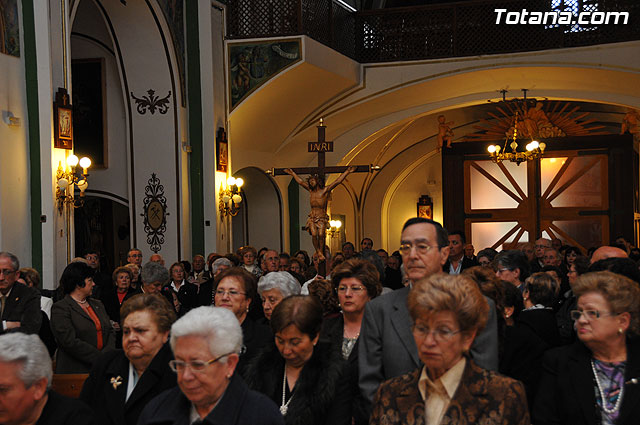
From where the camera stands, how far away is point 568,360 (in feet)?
11.9

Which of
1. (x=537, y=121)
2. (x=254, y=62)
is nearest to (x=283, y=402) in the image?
(x=254, y=62)

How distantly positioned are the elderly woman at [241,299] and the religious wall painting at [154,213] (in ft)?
32.3

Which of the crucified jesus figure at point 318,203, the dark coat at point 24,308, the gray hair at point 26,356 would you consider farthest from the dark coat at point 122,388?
the crucified jesus figure at point 318,203

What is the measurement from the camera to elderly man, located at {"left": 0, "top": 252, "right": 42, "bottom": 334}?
6172 mm

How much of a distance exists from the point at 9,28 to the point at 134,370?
296 inches

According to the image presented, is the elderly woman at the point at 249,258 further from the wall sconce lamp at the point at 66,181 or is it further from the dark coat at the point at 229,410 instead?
the dark coat at the point at 229,410

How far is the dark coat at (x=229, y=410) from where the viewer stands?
291cm

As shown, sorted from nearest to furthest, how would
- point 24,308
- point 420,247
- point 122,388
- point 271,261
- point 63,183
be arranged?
point 420,247 → point 122,388 → point 24,308 → point 271,261 → point 63,183

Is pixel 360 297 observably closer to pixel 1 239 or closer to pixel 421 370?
pixel 421 370

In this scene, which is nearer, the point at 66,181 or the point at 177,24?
the point at 66,181

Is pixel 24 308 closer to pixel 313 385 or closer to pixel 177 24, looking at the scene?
pixel 313 385

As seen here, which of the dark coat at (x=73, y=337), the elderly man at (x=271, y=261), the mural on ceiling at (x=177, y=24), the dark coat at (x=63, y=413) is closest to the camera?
the dark coat at (x=63, y=413)

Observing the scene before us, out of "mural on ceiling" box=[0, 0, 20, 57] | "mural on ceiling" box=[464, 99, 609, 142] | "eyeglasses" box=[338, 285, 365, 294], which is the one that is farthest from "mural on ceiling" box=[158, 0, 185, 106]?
"eyeglasses" box=[338, 285, 365, 294]

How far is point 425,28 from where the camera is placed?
653 inches
